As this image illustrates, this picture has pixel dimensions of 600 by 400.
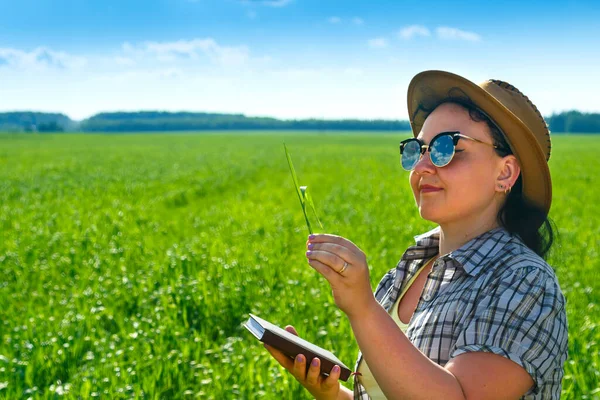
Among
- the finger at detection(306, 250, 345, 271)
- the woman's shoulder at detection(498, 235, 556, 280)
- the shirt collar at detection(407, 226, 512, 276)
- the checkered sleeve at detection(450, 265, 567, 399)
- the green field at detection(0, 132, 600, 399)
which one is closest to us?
the finger at detection(306, 250, 345, 271)

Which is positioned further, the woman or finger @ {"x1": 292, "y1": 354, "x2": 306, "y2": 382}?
finger @ {"x1": 292, "y1": 354, "x2": 306, "y2": 382}

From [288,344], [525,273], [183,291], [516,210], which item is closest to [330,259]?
[288,344]

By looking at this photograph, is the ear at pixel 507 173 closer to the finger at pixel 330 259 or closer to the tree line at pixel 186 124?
the finger at pixel 330 259

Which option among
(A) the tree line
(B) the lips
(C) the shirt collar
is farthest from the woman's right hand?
(A) the tree line

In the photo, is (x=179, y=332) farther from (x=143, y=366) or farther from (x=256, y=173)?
(x=256, y=173)

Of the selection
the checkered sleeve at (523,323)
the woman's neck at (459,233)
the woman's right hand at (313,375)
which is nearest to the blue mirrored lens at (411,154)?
the woman's neck at (459,233)

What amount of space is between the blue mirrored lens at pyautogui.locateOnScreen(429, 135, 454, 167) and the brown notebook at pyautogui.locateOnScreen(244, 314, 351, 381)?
69 cm

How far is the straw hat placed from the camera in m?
2.02

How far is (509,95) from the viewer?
81.9 inches

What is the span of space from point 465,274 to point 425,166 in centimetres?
36

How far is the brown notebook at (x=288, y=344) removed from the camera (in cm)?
195

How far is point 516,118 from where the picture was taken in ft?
6.56

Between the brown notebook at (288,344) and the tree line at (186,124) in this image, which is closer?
the brown notebook at (288,344)

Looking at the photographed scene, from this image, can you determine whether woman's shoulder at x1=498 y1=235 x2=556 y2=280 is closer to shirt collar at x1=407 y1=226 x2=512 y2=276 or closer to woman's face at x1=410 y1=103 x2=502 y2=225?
shirt collar at x1=407 y1=226 x2=512 y2=276
